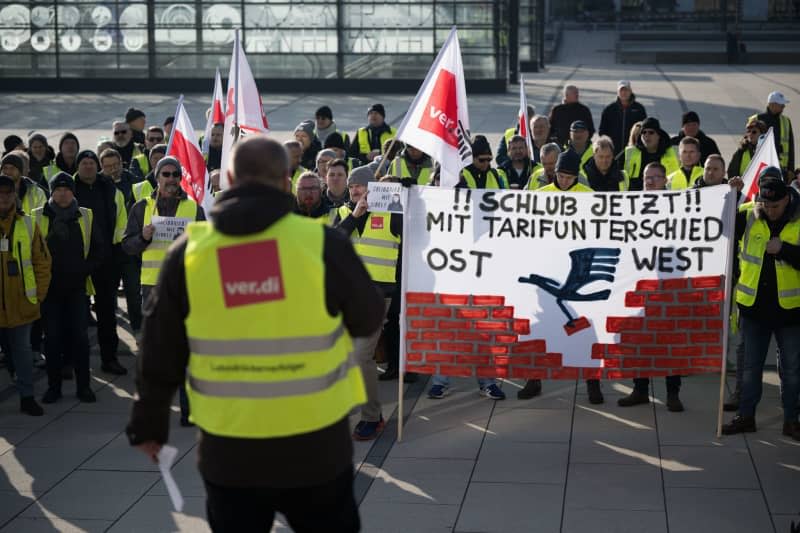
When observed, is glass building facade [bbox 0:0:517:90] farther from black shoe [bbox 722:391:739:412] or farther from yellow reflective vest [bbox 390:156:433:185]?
black shoe [bbox 722:391:739:412]

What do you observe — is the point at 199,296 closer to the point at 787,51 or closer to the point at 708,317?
the point at 708,317

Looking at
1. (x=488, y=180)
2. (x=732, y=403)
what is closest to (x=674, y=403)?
(x=732, y=403)

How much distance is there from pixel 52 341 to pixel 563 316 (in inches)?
150

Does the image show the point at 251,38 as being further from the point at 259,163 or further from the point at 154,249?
the point at 259,163

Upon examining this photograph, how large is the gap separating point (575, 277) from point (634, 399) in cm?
132

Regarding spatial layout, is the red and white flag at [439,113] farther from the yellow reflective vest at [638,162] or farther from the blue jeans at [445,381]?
the yellow reflective vest at [638,162]

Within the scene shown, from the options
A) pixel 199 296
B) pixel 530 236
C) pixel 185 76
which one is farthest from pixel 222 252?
pixel 185 76

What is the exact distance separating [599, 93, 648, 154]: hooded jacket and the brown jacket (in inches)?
352

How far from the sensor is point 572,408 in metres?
8.83

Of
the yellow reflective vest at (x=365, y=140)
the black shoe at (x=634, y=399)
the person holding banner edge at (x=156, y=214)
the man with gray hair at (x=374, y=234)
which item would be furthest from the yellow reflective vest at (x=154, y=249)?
the yellow reflective vest at (x=365, y=140)

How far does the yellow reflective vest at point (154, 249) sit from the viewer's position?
882 cm

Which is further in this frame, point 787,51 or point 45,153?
point 787,51

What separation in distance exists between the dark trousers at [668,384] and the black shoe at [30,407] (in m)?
4.26

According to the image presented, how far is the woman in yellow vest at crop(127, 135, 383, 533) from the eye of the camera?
3.80 m
